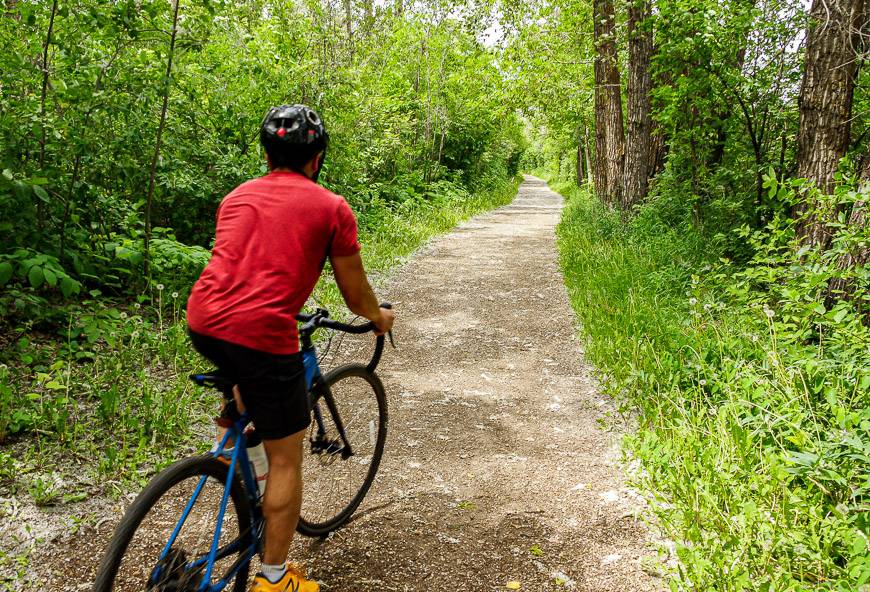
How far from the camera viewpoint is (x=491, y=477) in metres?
4.03

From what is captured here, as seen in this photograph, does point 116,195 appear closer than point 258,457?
No

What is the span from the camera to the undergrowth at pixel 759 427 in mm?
2680

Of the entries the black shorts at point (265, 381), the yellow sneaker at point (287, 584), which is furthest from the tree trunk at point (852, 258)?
the yellow sneaker at point (287, 584)

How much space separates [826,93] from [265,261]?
19.9ft

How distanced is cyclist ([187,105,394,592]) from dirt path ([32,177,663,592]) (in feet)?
3.39

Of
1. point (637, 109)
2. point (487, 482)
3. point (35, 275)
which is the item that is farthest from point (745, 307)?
point (637, 109)

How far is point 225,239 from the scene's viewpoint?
223 centimetres

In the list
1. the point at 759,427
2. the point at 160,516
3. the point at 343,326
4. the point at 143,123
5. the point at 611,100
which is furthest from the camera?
the point at 611,100

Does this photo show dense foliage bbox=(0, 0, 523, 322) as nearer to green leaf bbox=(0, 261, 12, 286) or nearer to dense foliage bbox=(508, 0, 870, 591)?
green leaf bbox=(0, 261, 12, 286)

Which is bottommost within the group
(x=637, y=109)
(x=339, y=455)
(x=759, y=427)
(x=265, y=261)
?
(x=339, y=455)

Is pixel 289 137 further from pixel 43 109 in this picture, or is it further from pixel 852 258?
pixel 852 258

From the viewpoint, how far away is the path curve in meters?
3.11

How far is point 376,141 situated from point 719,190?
27.1 feet

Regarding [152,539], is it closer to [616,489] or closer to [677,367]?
[616,489]
